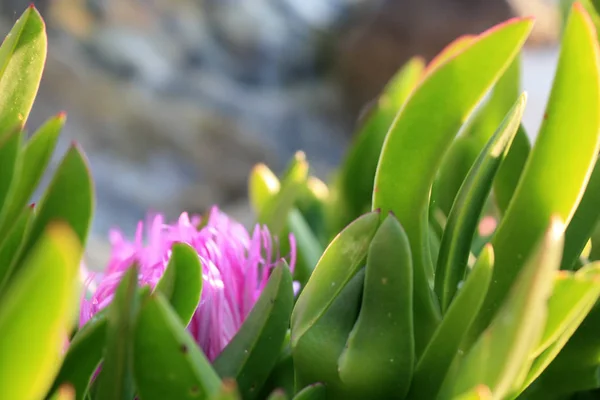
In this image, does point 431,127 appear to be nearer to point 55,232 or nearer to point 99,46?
point 55,232

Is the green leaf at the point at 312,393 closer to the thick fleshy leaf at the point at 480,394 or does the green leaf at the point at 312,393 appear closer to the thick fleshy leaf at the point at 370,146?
the thick fleshy leaf at the point at 480,394

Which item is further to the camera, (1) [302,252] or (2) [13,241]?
(1) [302,252]

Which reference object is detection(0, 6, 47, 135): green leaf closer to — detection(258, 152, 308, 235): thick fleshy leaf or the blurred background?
detection(258, 152, 308, 235): thick fleshy leaf

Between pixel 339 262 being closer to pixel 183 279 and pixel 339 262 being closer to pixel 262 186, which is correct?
pixel 183 279

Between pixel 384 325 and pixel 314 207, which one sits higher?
pixel 314 207

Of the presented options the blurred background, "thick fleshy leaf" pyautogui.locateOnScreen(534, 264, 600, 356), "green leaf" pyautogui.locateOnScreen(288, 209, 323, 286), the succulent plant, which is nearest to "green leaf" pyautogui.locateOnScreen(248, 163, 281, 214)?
"green leaf" pyautogui.locateOnScreen(288, 209, 323, 286)

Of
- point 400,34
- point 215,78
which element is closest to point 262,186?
point 400,34
